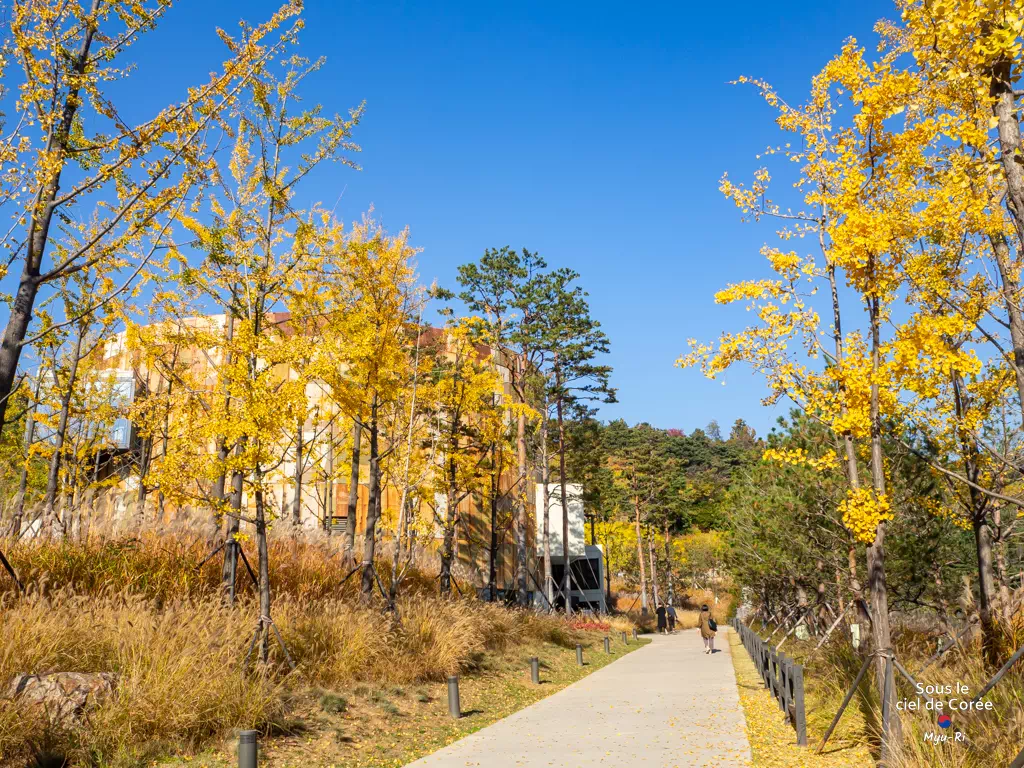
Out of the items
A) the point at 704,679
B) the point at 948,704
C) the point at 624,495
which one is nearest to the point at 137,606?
the point at 948,704

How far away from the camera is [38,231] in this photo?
723 centimetres

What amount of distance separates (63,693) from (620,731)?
6.76 metres

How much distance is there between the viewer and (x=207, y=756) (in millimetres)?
7062

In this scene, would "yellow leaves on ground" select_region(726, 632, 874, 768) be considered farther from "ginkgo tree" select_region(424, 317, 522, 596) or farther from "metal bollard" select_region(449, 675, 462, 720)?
"ginkgo tree" select_region(424, 317, 522, 596)

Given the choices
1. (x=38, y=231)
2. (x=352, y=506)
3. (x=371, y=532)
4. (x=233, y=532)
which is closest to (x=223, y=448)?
(x=233, y=532)

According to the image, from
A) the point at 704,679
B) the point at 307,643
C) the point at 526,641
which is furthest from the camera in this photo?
the point at 526,641

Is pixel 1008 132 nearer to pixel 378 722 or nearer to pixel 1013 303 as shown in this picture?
pixel 1013 303

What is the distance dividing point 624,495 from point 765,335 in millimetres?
48337

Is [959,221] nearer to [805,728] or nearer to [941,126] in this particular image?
[941,126]

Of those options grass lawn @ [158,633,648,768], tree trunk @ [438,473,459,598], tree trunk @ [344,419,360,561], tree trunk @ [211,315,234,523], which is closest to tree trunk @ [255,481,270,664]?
tree trunk @ [211,315,234,523]

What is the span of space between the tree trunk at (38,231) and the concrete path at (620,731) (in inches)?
231

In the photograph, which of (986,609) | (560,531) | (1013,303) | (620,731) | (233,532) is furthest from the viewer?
(560,531)

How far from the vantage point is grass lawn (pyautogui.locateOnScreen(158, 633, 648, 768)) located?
7664mm

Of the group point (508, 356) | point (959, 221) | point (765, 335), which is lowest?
point (765, 335)
